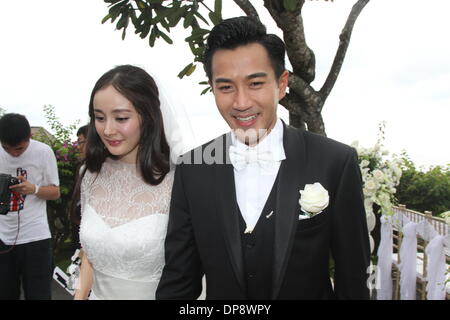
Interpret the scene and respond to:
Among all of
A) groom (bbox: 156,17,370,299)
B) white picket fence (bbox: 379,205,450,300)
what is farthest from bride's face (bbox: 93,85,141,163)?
white picket fence (bbox: 379,205,450,300)

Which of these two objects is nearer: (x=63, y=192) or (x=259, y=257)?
(x=259, y=257)

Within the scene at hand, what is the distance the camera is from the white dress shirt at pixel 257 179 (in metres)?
2.05

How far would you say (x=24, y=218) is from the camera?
458cm

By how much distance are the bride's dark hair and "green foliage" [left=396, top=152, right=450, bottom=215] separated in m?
8.32

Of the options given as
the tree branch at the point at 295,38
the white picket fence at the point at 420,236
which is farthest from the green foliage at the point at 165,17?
the white picket fence at the point at 420,236

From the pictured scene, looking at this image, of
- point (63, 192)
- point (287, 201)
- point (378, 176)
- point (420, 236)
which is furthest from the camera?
point (63, 192)

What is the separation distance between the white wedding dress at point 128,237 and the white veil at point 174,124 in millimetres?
223

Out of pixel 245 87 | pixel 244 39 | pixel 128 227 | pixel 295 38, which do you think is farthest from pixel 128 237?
pixel 295 38

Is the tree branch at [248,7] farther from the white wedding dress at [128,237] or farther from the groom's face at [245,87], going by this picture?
the groom's face at [245,87]

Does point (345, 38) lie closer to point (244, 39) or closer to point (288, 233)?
point (244, 39)

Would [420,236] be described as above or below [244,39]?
below

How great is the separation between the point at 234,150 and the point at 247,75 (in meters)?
0.39

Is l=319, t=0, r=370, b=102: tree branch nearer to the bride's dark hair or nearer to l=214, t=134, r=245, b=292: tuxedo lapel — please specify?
the bride's dark hair

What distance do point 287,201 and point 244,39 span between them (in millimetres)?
761
